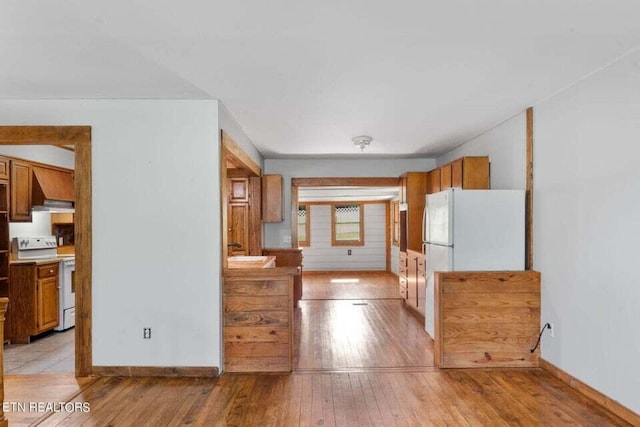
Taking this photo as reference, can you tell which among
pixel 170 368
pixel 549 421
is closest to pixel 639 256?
pixel 549 421

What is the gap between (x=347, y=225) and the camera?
11125mm

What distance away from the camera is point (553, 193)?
11.3 feet

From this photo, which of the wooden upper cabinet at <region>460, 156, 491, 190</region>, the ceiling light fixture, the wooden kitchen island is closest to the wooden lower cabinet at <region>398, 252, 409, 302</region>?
the wooden upper cabinet at <region>460, 156, 491, 190</region>

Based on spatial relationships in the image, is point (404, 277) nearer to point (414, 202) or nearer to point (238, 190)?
point (414, 202)

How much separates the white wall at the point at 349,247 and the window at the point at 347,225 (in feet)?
0.37

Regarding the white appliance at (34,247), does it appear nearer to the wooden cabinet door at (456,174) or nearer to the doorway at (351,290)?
the doorway at (351,290)

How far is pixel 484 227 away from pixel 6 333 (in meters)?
5.34

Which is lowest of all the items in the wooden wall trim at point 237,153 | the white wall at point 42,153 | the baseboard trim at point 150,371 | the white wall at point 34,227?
the baseboard trim at point 150,371

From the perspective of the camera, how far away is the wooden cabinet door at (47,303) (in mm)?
4570

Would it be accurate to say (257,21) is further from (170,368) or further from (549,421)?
(549,421)

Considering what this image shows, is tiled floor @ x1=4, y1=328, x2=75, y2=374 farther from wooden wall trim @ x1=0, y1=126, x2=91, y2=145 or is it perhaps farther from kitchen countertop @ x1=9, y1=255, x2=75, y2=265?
wooden wall trim @ x1=0, y1=126, x2=91, y2=145

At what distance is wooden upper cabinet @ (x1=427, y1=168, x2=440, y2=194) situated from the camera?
546 cm

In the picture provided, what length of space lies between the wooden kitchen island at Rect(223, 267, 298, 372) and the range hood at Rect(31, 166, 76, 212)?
10.1 feet

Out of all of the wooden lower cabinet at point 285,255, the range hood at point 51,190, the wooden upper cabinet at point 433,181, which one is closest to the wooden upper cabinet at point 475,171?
the wooden upper cabinet at point 433,181
